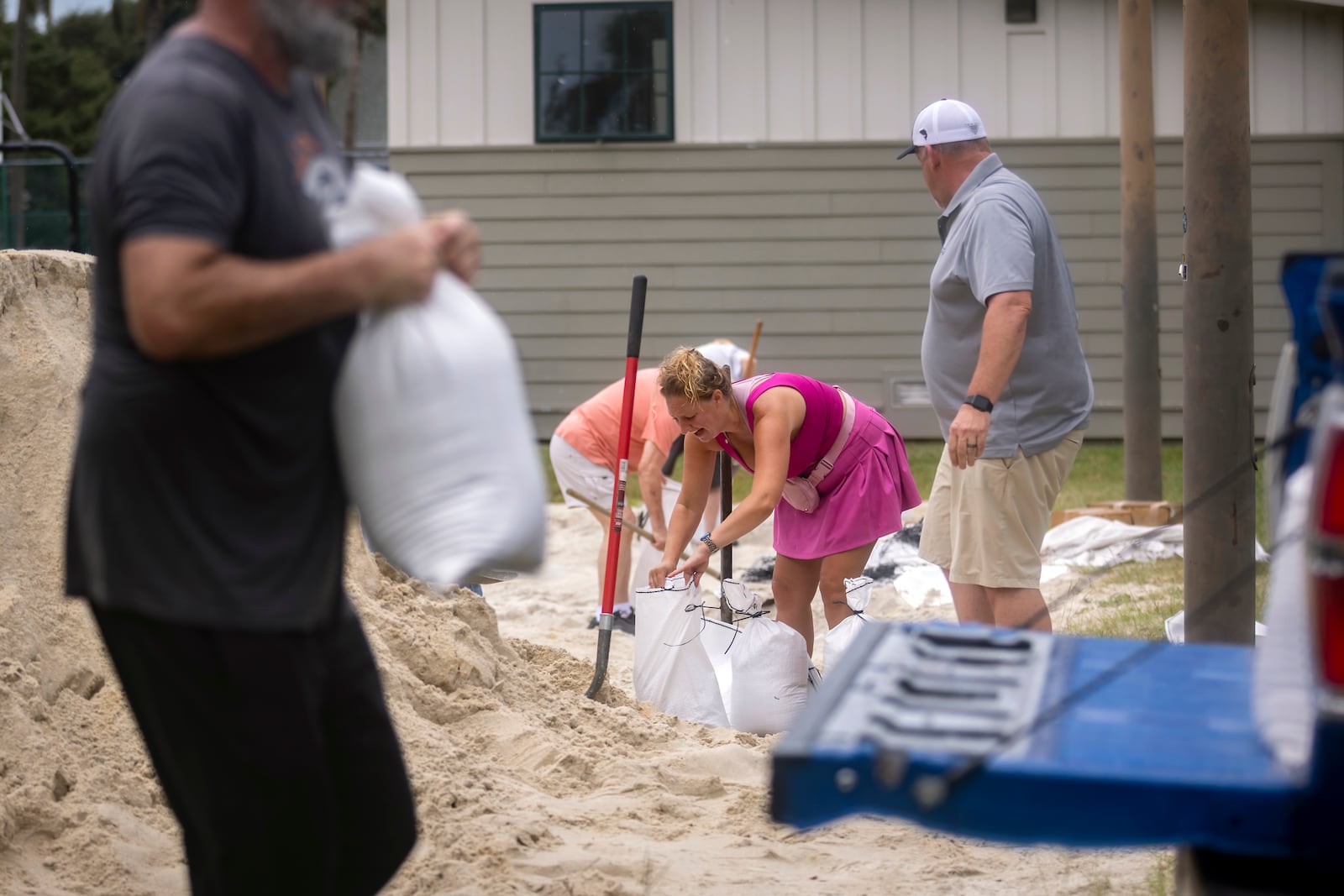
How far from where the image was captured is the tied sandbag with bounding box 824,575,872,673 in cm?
482

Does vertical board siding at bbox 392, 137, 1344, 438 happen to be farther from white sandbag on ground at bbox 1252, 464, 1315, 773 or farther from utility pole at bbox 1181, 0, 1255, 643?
white sandbag on ground at bbox 1252, 464, 1315, 773

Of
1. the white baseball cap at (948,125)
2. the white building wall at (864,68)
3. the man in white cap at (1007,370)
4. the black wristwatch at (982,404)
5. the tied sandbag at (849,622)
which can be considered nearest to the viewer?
the black wristwatch at (982,404)

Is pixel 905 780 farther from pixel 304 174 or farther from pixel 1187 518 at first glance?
pixel 1187 518

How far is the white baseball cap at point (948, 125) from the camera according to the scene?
14.5ft

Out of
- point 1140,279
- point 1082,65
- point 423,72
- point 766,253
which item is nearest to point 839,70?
point 766,253

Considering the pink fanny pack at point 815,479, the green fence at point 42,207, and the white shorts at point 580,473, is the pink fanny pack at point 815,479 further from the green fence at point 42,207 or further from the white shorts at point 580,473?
the green fence at point 42,207

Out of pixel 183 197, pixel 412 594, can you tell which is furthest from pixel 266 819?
pixel 412 594

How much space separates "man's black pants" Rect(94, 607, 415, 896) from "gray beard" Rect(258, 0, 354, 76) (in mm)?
768

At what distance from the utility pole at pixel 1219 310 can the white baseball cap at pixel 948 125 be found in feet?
2.39

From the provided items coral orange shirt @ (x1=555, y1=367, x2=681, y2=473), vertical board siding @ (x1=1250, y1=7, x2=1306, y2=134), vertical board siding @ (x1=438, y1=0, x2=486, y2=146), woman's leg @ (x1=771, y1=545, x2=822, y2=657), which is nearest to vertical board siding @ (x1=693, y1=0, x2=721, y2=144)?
vertical board siding @ (x1=438, y1=0, x2=486, y2=146)

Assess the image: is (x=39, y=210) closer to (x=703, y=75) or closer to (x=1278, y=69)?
(x=703, y=75)

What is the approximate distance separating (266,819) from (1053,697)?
3.59 ft

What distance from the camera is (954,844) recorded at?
3.71 metres

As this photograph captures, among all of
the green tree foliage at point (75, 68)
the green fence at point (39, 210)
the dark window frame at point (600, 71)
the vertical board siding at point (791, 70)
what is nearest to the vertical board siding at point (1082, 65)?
the vertical board siding at point (791, 70)
